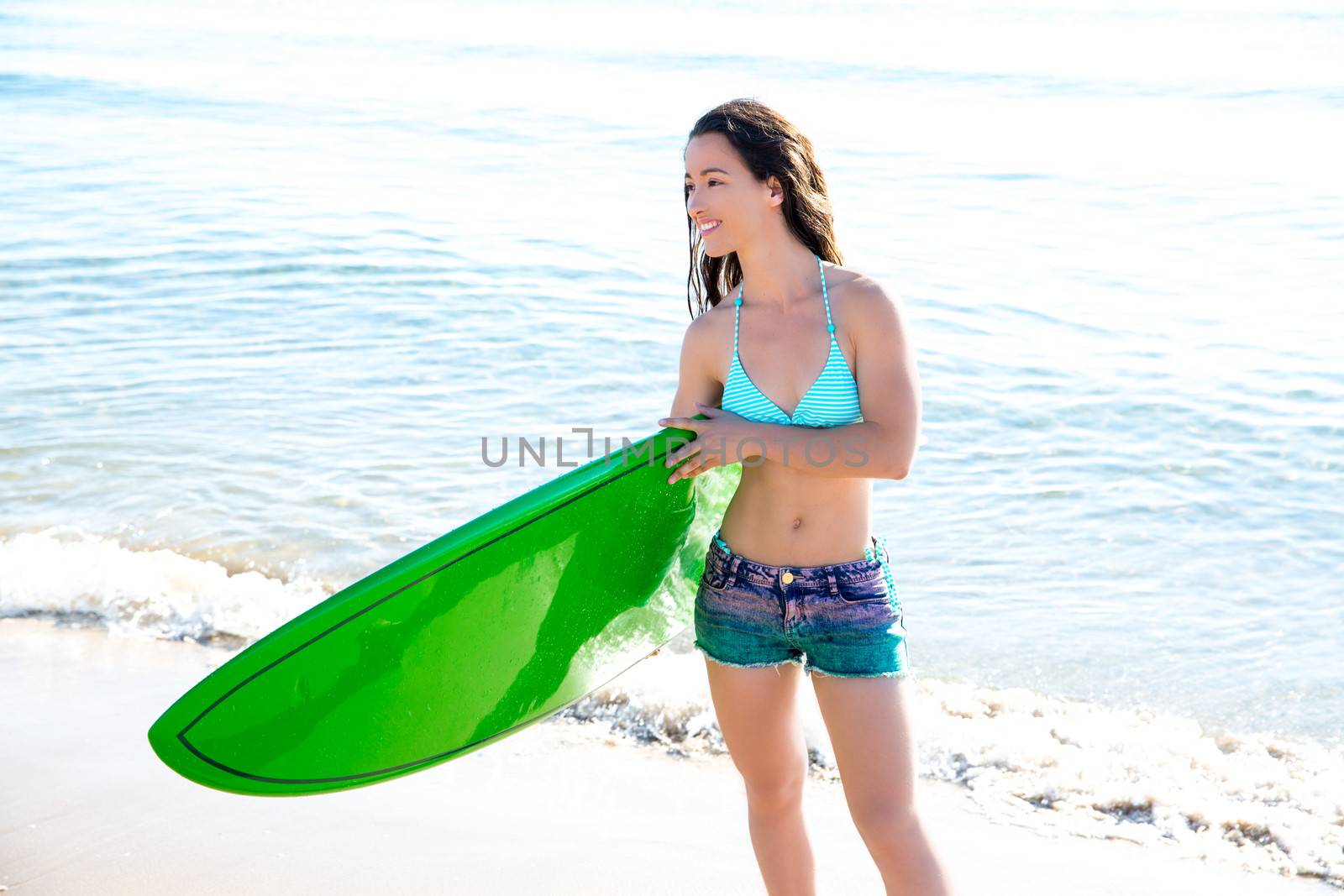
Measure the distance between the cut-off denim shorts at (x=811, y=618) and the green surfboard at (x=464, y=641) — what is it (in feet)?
1.12

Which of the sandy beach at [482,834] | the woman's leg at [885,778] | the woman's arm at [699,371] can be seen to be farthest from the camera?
the sandy beach at [482,834]

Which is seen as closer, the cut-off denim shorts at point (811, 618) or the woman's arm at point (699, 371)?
the cut-off denim shorts at point (811, 618)

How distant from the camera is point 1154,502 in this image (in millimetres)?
5871

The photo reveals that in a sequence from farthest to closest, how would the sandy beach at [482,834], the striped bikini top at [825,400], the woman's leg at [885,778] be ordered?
1. the sandy beach at [482,834]
2. the striped bikini top at [825,400]
3. the woman's leg at [885,778]

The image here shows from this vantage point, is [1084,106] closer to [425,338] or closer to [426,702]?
[425,338]

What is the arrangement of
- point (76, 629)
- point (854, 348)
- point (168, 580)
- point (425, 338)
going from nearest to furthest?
point (854, 348) < point (76, 629) < point (168, 580) < point (425, 338)

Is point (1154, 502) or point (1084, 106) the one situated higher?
point (1084, 106)

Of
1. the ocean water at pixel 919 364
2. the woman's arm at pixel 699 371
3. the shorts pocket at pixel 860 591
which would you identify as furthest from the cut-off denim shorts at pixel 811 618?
the ocean water at pixel 919 364

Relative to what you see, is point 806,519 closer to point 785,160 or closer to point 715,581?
point 715,581

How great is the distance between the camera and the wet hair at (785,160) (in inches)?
92.8

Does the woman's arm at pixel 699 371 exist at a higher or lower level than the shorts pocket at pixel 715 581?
higher

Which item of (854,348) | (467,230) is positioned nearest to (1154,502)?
(854,348)

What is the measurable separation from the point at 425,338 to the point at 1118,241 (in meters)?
5.51

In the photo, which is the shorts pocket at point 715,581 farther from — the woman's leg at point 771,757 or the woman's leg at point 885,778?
the woman's leg at point 885,778
